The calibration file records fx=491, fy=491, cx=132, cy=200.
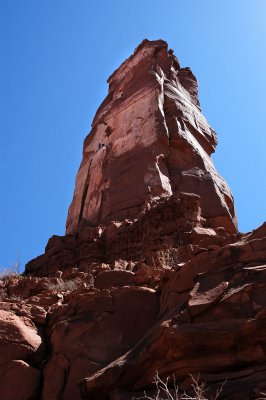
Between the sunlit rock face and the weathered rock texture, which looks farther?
the sunlit rock face

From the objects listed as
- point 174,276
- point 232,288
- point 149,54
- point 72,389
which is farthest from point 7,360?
point 149,54

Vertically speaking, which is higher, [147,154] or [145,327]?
[147,154]

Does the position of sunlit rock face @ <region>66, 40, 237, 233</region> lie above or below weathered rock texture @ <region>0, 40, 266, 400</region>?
above

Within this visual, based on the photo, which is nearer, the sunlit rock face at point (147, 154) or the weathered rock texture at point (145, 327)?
the weathered rock texture at point (145, 327)

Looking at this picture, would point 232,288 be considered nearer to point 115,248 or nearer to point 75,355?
point 75,355

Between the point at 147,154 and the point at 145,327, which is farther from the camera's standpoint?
the point at 147,154

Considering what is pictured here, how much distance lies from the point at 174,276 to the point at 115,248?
10.7 metres

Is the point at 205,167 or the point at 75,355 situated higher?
the point at 205,167

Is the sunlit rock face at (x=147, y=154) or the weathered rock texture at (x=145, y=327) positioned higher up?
the sunlit rock face at (x=147, y=154)

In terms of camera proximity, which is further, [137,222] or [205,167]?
[205,167]

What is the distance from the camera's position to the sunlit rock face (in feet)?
69.0

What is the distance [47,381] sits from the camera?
680 centimetres

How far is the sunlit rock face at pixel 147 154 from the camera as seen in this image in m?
21.0

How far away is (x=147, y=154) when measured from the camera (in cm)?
2284
